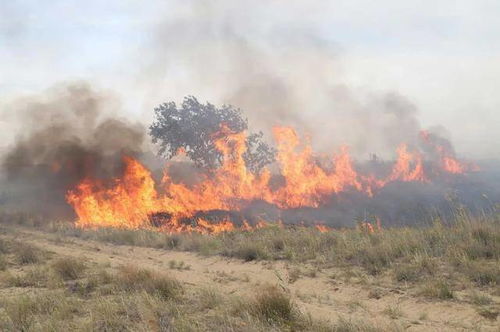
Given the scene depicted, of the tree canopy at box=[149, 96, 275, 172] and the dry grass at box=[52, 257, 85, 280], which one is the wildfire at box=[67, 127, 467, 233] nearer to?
the tree canopy at box=[149, 96, 275, 172]

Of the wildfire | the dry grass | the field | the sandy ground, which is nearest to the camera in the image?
the field

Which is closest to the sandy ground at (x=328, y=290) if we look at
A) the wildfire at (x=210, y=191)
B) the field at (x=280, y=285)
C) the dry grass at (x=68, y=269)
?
the field at (x=280, y=285)

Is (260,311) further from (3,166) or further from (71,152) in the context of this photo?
(3,166)

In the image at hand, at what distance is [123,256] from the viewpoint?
48.3 ft

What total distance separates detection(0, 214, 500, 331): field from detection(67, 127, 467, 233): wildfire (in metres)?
10.5

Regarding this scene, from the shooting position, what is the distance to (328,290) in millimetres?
9312

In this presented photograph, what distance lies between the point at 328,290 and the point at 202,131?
77.6 feet

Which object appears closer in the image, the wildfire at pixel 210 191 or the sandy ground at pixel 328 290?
the sandy ground at pixel 328 290

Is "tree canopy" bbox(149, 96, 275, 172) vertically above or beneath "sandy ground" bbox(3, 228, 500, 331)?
above

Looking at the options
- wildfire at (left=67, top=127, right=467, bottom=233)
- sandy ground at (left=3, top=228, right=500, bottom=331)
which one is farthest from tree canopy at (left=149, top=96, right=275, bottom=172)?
sandy ground at (left=3, top=228, right=500, bottom=331)

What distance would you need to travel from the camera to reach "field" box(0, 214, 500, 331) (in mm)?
6504

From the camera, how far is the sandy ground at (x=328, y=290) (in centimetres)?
680

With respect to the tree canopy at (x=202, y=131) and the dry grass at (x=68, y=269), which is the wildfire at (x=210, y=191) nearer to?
the tree canopy at (x=202, y=131)

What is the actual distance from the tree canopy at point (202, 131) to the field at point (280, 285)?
16868 mm
